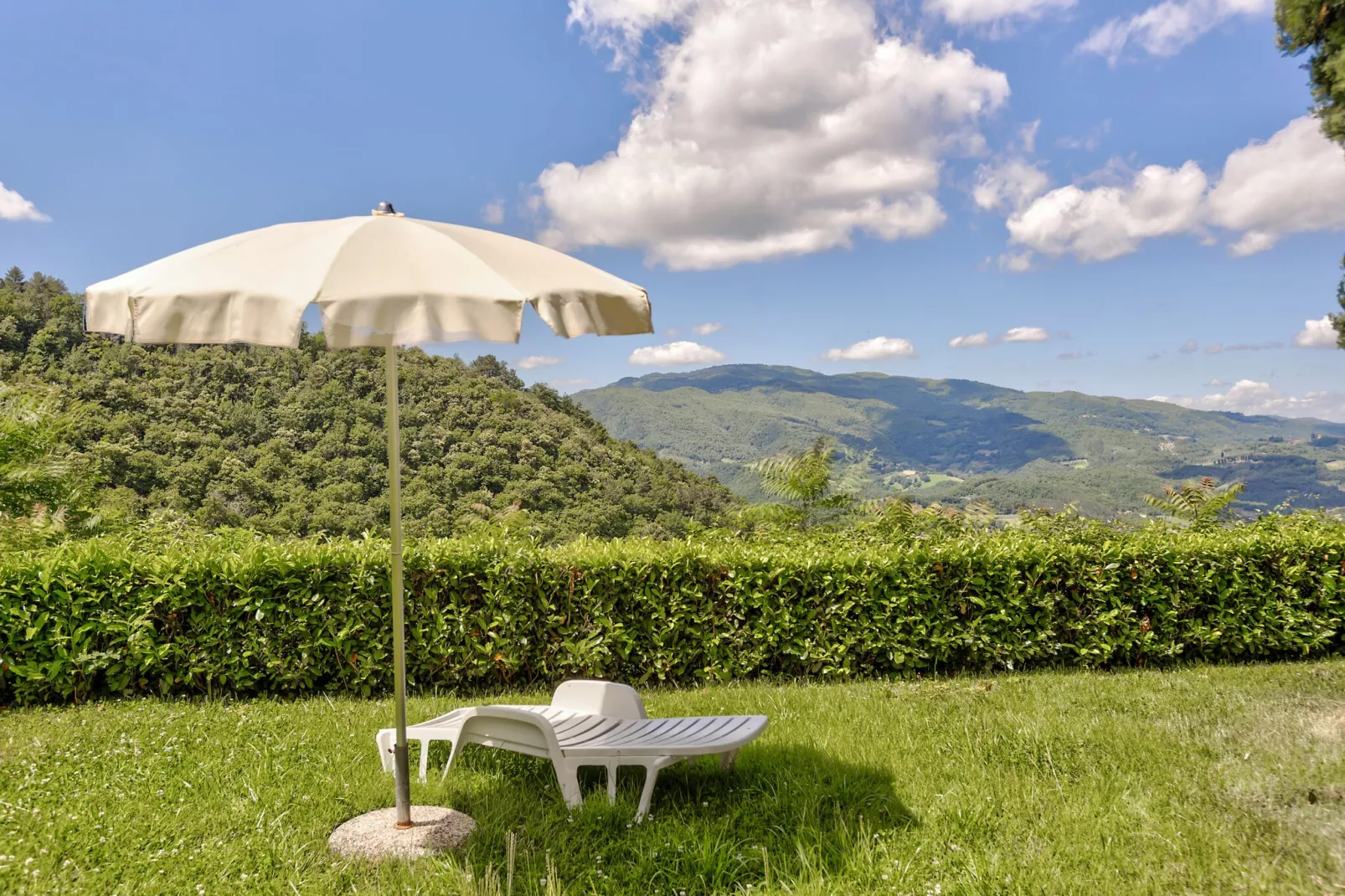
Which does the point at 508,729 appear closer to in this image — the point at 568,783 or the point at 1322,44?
the point at 568,783

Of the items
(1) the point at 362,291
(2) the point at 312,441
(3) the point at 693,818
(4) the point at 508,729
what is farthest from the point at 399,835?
(2) the point at 312,441

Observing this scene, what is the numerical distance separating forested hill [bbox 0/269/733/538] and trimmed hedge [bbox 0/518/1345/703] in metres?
10.2

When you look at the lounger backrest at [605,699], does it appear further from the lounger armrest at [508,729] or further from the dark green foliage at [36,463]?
the dark green foliage at [36,463]

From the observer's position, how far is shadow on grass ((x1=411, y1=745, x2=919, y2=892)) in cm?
320

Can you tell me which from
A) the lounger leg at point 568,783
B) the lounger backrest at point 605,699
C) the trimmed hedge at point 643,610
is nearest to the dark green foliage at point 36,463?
the trimmed hedge at point 643,610

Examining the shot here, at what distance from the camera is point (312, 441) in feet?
74.6

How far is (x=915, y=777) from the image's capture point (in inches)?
162

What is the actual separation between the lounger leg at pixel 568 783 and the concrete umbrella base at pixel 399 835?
40cm

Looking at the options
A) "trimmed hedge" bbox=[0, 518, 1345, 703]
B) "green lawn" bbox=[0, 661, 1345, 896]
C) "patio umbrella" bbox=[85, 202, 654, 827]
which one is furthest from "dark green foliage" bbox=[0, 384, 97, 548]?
"patio umbrella" bbox=[85, 202, 654, 827]

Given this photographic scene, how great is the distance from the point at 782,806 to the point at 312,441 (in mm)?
21584

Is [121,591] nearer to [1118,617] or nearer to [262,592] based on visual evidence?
[262,592]

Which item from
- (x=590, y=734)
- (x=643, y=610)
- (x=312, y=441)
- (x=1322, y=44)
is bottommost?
(x=590, y=734)

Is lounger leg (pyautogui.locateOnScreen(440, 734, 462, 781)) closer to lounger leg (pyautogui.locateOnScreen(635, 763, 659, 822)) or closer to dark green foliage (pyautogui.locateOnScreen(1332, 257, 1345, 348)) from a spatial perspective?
lounger leg (pyautogui.locateOnScreen(635, 763, 659, 822))

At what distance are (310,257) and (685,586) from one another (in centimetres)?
458
